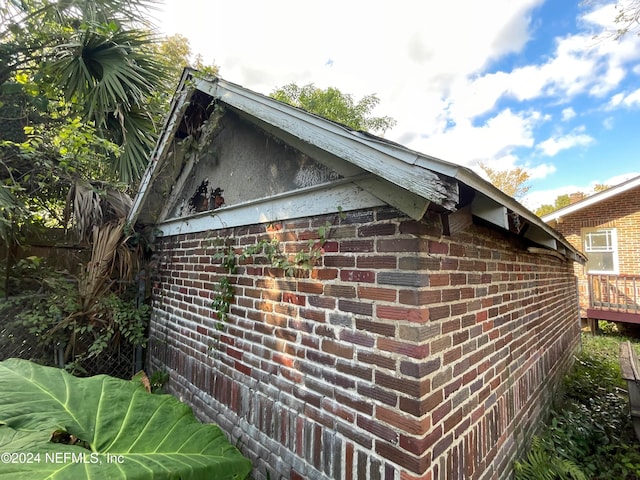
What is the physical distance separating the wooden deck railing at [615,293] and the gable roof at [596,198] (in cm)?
248

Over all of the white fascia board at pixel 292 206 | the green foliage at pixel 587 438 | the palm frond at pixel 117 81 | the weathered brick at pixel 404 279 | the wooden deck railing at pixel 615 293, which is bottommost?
the green foliage at pixel 587 438

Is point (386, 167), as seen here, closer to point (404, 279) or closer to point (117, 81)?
point (404, 279)

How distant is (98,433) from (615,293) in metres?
13.9

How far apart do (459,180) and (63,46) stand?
537 cm

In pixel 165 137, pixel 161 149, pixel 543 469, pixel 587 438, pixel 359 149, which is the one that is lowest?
pixel 587 438

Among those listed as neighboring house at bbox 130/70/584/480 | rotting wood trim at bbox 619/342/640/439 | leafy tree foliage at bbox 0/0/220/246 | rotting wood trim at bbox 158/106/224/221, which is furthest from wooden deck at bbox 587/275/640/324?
leafy tree foliage at bbox 0/0/220/246

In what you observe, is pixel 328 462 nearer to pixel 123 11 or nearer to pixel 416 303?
pixel 416 303

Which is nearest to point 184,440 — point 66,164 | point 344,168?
point 344,168

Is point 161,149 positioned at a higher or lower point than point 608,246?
higher

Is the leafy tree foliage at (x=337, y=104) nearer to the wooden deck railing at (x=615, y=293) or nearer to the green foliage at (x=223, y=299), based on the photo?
the wooden deck railing at (x=615, y=293)

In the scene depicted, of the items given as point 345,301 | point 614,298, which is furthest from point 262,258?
point 614,298

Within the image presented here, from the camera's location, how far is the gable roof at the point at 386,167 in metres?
1.46

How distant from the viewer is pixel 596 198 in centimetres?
1108

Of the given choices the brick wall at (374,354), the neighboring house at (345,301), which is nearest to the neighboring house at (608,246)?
the neighboring house at (345,301)
